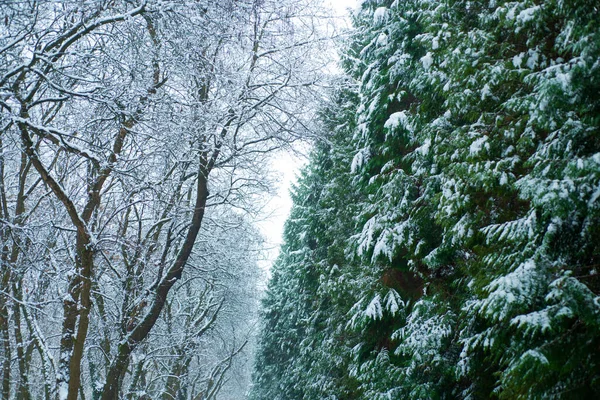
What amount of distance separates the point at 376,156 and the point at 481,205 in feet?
14.1

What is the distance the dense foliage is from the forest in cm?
3

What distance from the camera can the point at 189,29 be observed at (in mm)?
4949

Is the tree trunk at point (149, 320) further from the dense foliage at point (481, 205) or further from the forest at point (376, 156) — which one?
the dense foliage at point (481, 205)

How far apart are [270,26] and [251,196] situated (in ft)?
13.1

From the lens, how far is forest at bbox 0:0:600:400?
14.5ft

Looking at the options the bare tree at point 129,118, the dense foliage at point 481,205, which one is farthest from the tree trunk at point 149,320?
the dense foliage at point 481,205

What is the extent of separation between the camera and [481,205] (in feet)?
20.1

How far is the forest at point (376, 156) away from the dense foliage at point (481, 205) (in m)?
0.03

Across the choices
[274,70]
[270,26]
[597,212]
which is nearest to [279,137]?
[274,70]

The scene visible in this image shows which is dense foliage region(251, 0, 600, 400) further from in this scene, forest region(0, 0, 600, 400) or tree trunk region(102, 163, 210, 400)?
tree trunk region(102, 163, 210, 400)

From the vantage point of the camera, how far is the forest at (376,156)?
4.43 m

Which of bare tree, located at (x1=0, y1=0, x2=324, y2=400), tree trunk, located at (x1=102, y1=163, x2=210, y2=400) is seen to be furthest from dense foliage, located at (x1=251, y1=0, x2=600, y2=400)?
tree trunk, located at (x1=102, y1=163, x2=210, y2=400)

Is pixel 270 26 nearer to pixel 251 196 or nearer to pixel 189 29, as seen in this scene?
pixel 189 29

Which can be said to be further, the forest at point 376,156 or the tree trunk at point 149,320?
the tree trunk at point 149,320
